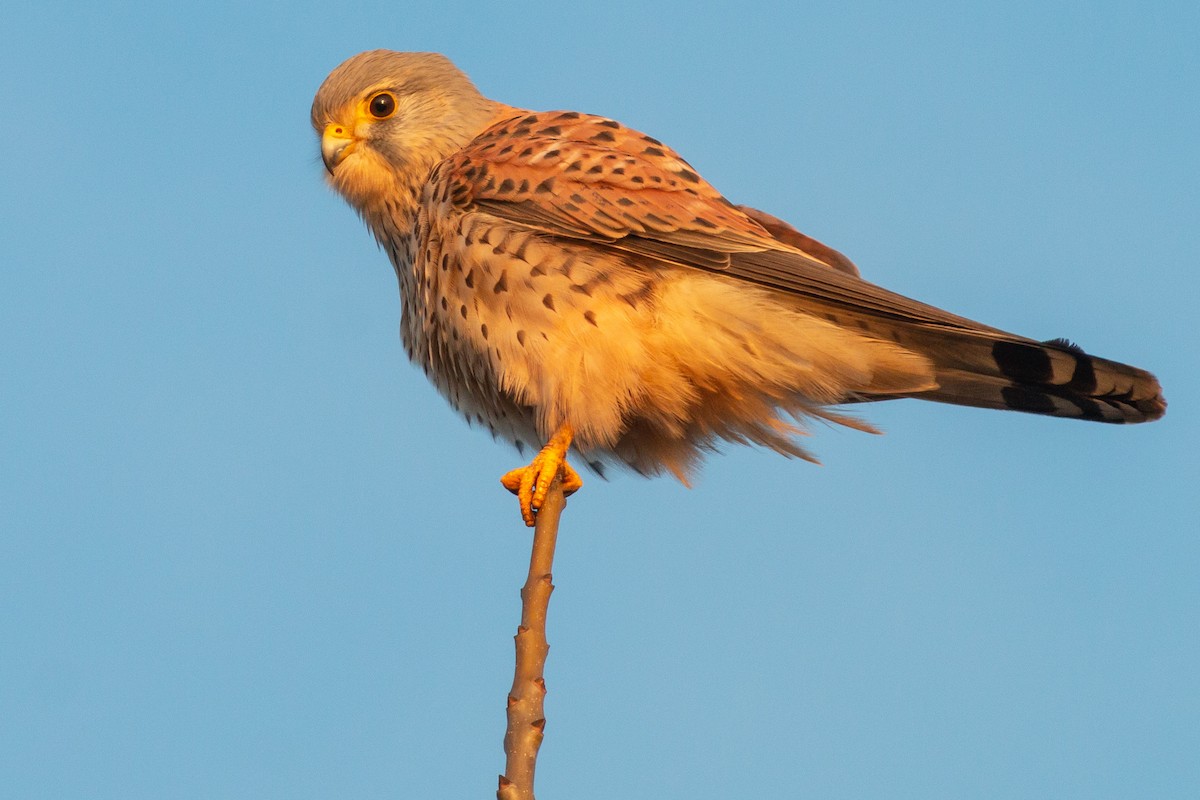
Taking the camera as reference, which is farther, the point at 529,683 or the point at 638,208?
the point at 638,208

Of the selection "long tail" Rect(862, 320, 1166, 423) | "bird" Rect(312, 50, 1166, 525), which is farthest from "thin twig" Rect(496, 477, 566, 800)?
"long tail" Rect(862, 320, 1166, 423)

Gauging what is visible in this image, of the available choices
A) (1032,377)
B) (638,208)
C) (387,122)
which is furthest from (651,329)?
(387,122)

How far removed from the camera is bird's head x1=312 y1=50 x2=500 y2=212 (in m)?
4.09

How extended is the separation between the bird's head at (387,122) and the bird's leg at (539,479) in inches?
42.4

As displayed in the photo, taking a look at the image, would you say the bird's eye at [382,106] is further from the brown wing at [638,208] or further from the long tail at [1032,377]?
the long tail at [1032,377]

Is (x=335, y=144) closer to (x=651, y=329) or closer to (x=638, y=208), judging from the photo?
(x=638, y=208)

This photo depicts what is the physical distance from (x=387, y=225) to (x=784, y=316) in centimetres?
125

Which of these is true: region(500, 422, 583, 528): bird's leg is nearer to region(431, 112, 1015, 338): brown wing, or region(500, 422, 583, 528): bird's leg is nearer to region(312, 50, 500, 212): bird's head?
region(431, 112, 1015, 338): brown wing

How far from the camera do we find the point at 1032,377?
139 inches

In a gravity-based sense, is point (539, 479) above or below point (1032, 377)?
below

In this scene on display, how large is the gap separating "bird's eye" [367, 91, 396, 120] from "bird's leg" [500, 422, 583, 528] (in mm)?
1305

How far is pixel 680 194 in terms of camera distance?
3730 millimetres

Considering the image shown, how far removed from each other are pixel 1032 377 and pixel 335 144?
2.11 metres

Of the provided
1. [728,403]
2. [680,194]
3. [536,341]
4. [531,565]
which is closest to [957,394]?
[728,403]
